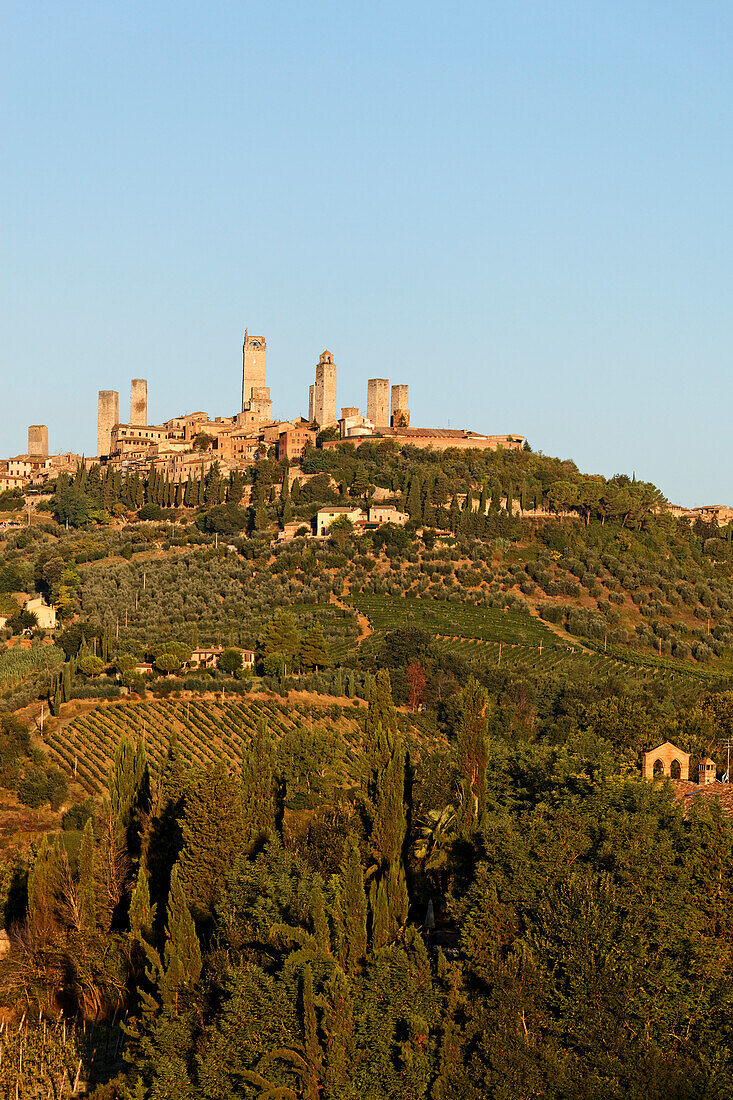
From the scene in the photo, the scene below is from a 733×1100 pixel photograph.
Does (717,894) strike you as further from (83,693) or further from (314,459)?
(314,459)

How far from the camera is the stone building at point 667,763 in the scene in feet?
112

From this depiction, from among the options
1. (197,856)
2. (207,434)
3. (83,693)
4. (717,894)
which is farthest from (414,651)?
(207,434)

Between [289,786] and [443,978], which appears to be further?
[289,786]

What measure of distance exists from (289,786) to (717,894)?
20915mm

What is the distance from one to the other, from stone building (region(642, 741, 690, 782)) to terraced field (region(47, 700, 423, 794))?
40.4 feet

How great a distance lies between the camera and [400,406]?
109 metres

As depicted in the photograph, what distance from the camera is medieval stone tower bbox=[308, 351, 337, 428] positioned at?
107 m

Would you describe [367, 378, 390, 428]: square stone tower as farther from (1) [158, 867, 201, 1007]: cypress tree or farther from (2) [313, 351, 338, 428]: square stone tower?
(1) [158, 867, 201, 1007]: cypress tree

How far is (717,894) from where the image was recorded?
2300 centimetres

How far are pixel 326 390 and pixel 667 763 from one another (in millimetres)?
75461

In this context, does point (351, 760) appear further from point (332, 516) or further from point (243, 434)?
point (243, 434)

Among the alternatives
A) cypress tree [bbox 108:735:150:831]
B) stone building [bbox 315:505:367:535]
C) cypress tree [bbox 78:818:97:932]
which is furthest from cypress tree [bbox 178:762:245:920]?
stone building [bbox 315:505:367:535]

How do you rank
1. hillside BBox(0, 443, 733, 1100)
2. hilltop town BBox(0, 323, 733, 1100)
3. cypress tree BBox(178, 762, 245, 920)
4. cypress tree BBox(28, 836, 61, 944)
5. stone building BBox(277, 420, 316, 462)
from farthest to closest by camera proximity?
stone building BBox(277, 420, 316, 462)
cypress tree BBox(28, 836, 61, 944)
cypress tree BBox(178, 762, 245, 920)
hilltop town BBox(0, 323, 733, 1100)
hillside BBox(0, 443, 733, 1100)

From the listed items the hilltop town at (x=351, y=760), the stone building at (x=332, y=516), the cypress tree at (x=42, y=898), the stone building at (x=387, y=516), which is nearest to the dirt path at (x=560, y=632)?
the hilltop town at (x=351, y=760)
